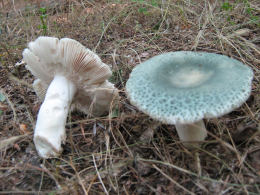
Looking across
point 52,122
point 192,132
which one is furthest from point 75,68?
point 192,132

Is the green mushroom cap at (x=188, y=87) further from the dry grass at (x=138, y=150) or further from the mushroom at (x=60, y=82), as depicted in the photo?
the mushroom at (x=60, y=82)

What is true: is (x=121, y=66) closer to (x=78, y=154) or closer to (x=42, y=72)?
(x=42, y=72)

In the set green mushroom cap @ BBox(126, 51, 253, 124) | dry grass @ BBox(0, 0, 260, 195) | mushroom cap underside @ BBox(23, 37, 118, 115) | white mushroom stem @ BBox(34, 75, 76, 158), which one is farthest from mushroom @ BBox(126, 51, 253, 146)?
white mushroom stem @ BBox(34, 75, 76, 158)

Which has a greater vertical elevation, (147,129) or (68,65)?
(68,65)

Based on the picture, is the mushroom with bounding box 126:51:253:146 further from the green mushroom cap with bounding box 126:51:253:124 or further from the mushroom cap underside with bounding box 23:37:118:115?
the mushroom cap underside with bounding box 23:37:118:115

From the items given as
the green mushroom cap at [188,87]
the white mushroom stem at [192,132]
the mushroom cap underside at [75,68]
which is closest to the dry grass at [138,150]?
the white mushroom stem at [192,132]

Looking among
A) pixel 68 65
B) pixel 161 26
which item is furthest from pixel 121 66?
pixel 161 26
